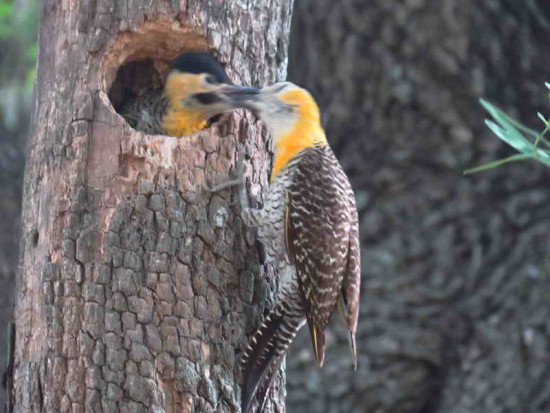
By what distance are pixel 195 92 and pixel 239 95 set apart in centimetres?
18

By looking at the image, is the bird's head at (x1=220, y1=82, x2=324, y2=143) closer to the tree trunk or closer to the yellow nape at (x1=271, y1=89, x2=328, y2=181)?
the yellow nape at (x1=271, y1=89, x2=328, y2=181)

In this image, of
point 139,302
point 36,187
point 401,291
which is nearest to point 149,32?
point 36,187

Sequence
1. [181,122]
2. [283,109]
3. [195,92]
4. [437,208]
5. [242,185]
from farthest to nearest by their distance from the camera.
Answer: [437,208] → [181,122] → [283,109] → [195,92] → [242,185]

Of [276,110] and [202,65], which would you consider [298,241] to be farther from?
[202,65]

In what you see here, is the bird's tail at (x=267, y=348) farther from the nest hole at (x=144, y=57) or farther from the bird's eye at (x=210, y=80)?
the nest hole at (x=144, y=57)

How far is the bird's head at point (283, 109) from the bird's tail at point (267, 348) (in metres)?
0.67

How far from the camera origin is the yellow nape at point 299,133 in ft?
14.0

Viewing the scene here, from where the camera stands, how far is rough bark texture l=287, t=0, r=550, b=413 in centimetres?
617

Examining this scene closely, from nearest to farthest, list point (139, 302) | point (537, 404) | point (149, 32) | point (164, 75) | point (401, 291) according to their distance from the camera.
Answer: point (139, 302) → point (149, 32) → point (164, 75) → point (537, 404) → point (401, 291)

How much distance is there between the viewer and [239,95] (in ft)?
13.3

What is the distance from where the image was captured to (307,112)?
4.45 m

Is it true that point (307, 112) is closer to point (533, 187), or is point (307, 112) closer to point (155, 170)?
point (155, 170)

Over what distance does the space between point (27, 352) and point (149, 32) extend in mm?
1181

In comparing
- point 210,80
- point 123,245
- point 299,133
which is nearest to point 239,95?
point 210,80
